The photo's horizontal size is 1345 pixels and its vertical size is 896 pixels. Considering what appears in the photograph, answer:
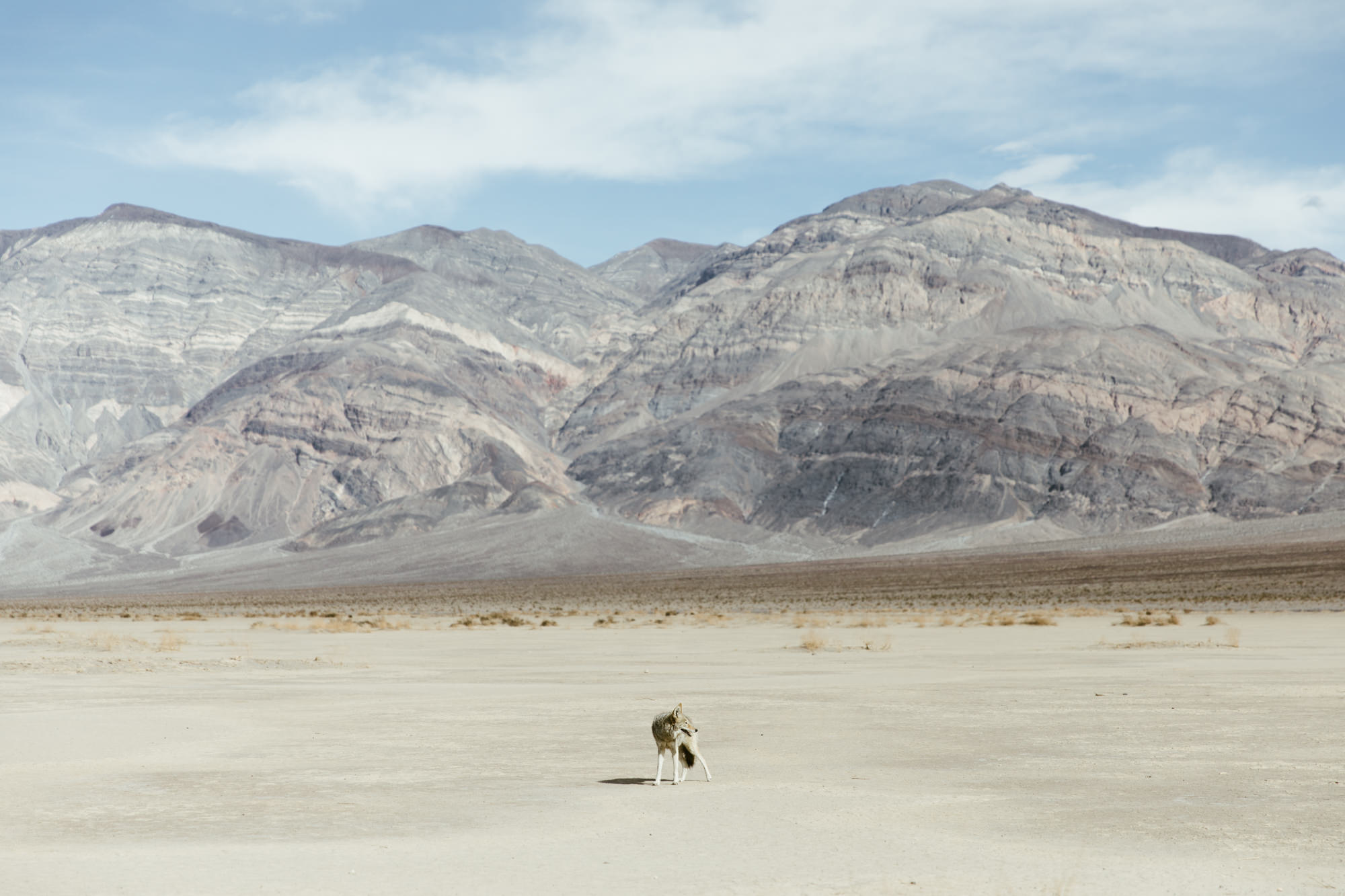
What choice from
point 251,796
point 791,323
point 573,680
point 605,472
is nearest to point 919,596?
point 573,680

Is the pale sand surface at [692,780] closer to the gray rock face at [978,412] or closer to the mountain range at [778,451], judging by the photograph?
the mountain range at [778,451]

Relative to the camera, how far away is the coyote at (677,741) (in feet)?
38.3

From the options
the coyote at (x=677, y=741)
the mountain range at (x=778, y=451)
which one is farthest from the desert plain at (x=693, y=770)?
the mountain range at (x=778, y=451)

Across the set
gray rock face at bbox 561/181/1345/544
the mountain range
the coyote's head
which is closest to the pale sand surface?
the coyote's head

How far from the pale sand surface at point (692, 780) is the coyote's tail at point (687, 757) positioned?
28cm

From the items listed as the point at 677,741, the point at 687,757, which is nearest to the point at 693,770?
the point at 687,757

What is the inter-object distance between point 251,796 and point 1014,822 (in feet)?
21.8

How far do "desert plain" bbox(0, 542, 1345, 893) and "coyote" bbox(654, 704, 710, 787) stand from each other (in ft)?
0.77

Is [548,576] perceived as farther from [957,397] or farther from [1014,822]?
[1014,822]

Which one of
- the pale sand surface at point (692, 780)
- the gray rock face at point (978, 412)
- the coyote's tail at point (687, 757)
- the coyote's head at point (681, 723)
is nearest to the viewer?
the pale sand surface at point (692, 780)

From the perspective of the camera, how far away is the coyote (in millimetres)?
11688

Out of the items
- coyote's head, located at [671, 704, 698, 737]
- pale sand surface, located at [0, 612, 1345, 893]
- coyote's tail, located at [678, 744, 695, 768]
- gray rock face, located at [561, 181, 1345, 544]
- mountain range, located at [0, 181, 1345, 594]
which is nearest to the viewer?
pale sand surface, located at [0, 612, 1345, 893]

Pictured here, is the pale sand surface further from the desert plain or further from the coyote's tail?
the coyote's tail

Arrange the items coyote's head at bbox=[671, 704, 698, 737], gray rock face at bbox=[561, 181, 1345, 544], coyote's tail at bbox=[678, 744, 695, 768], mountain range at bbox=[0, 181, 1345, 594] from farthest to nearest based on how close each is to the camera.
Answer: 1. gray rock face at bbox=[561, 181, 1345, 544]
2. mountain range at bbox=[0, 181, 1345, 594]
3. coyote's tail at bbox=[678, 744, 695, 768]
4. coyote's head at bbox=[671, 704, 698, 737]
